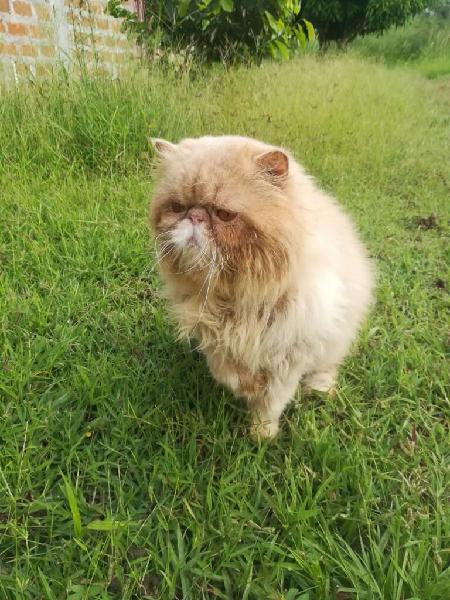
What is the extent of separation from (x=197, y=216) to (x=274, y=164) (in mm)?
276

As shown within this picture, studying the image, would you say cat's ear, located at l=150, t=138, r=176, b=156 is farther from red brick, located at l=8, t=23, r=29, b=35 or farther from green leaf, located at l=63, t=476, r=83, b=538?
red brick, located at l=8, t=23, r=29, b=35

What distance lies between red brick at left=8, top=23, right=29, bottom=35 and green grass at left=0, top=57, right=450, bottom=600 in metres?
0.63

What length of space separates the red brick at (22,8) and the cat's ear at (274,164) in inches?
138

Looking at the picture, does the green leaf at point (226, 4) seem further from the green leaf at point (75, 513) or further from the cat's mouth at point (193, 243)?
the green leaf at point (75, 513)

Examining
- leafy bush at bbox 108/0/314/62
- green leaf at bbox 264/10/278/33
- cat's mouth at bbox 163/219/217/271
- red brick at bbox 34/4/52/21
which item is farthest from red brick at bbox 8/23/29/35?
cat's mouth at bbox 163/219/217/271

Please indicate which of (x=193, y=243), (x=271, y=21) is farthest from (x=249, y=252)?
(x=271, y=21)

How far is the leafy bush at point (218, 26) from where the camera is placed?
454 centimetres

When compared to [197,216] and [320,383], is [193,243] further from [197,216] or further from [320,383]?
[320,383]

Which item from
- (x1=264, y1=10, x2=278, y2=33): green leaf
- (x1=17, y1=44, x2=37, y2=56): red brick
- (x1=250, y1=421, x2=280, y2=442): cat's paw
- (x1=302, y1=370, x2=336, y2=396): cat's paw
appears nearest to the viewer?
(x1=250, y1=421, x2=280, y2=442): cat's paw

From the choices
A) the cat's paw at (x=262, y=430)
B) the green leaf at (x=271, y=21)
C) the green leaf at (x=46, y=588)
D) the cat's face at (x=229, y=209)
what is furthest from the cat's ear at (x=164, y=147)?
the green leaf at (x=271, y=21)

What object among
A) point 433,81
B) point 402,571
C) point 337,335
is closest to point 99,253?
point 337,335

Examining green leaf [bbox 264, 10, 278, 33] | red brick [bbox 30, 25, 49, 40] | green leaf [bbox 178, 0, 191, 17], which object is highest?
green leaf [bbox 178, 0, 191, 17]

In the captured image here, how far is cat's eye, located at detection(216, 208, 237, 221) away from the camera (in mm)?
1270

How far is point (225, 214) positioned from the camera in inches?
50.2
